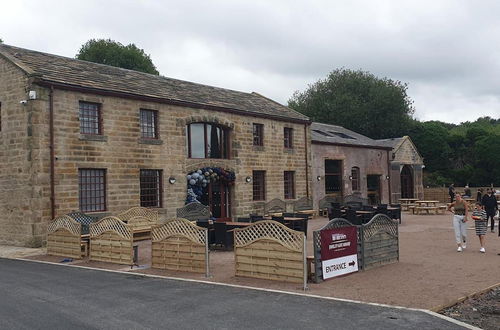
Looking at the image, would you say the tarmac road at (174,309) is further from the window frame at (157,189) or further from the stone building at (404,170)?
the stone building at (404,170)

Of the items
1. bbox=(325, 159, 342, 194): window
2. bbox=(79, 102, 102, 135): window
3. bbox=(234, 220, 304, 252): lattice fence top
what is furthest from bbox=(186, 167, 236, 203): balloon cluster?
bbox=(234, 220, 304, 252): lattice fence top

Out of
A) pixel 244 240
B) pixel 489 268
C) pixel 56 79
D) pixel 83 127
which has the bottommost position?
pixel 489 268

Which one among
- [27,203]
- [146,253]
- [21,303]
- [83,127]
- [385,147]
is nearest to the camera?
[21,303]

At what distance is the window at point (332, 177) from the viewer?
29098 millimetres

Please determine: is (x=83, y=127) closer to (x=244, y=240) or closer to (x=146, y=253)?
(x=146, y=253)

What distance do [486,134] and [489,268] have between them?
1524 inches

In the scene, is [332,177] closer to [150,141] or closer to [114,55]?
[150,141]

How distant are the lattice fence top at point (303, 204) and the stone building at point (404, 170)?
31.8 ft

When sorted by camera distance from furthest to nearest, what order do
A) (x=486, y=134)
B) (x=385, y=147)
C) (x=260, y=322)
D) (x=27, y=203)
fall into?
1. (x=486, y=134)
2. (x=385, y=147)
3. (x=27, y=203)
4. (x=260, y=322)

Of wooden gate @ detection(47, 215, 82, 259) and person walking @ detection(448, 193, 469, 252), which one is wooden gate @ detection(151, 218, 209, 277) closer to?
wooden gate @ detection(47, 215, 82, 259)

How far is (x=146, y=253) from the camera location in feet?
43.8

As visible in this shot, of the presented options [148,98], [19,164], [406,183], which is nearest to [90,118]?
[148,98]

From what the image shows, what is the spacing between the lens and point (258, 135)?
23781mm

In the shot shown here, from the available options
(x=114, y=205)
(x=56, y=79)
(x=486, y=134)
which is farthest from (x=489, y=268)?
(x=486, y=134)
